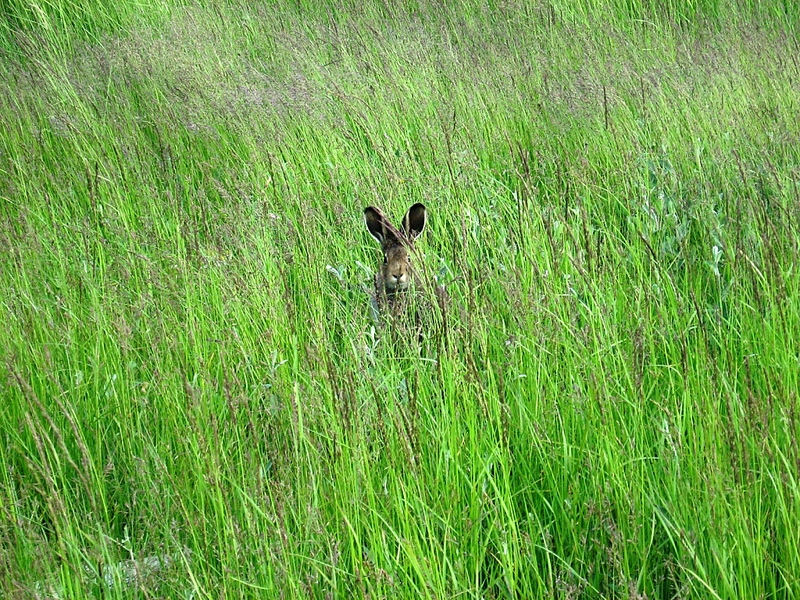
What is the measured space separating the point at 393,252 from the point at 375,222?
12cm

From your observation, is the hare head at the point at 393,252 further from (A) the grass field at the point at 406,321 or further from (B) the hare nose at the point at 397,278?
(A) the grass field at the point at 406,321

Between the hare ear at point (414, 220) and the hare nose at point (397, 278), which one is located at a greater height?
the hare ear at point (414, 220)

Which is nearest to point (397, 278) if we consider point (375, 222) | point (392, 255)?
point (392, 255)

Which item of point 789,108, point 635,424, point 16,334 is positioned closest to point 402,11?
point 789,108

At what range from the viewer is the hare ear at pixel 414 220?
118 inches

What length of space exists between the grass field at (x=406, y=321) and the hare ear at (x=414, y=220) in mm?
190

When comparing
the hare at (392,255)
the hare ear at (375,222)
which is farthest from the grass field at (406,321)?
the hare ear at (375,222)

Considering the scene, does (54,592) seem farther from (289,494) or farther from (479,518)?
(479,518)

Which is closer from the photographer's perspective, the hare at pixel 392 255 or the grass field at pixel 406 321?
the grass field at pixel 406 321

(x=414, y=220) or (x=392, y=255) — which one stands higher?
(x=414, y=220)

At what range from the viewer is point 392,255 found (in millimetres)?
3154

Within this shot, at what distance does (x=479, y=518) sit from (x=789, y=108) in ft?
9.99

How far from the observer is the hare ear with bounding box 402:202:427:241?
299cm

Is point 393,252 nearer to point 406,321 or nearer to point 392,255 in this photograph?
point 392,255
